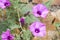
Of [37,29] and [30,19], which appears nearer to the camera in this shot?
[37,29]

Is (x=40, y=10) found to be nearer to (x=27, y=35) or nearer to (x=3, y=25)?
(x=27, y=35)

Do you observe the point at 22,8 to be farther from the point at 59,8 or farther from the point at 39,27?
the point at 59,8

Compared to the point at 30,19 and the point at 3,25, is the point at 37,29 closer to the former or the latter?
the point at 30,19

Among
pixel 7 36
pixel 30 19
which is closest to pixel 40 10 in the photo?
pixel 30 19

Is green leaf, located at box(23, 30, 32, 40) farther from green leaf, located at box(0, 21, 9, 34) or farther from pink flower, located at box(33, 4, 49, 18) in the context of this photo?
green leaf, located at box(0, 21, 9, 34)

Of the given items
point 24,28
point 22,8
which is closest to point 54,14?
point 22,8

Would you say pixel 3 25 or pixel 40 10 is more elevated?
pixel 40 10

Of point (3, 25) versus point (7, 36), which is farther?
point (3, 25)

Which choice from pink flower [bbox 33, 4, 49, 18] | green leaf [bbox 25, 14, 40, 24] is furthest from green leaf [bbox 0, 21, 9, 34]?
pink flower [bbox 33, 4, 49, 18]

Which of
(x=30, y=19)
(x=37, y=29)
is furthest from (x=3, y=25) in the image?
(x=37, y=29)
